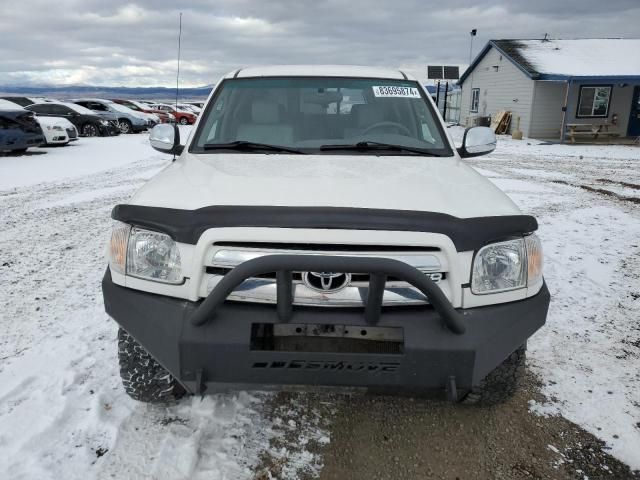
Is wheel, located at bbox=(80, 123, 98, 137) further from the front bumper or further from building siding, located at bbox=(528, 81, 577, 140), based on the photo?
the front bumper

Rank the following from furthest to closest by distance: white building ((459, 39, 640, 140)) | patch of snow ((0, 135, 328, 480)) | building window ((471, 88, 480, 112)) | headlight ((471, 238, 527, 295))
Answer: building window ((471, 88, 480, 112))
white building ((459, 39, 640, 140))
patch of snow ((0, 135, 328, 480))
headlight ((471, 238, 527, 295))

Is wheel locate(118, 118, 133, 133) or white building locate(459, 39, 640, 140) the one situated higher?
white building locate(459, 39, 640, 140)

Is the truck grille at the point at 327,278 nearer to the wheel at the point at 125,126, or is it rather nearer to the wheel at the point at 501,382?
the wheel at the point at 501,382

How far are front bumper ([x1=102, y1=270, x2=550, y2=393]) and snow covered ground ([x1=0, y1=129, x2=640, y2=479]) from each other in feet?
1.86

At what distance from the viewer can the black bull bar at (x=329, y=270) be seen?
1.80m

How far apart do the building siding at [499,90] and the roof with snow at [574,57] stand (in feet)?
1.91

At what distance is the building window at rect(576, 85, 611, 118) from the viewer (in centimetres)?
2248

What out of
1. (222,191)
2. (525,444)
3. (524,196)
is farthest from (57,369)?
(524,196)

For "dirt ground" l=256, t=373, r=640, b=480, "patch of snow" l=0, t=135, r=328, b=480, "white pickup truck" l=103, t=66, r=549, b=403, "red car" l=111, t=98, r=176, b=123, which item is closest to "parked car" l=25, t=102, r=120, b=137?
"red car" l=111, t=98, r=176, b=123

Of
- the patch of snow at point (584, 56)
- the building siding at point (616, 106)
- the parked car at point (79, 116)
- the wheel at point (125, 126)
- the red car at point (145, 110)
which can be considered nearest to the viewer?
the parked car at point (79, 116)

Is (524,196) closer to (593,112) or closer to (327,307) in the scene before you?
(327,307)

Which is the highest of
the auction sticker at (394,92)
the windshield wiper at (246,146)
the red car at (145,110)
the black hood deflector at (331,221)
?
the red car at (145,110)

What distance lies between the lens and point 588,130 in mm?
22641

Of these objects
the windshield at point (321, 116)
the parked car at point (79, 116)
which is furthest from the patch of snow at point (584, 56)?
the windshield at point (321, 116)
